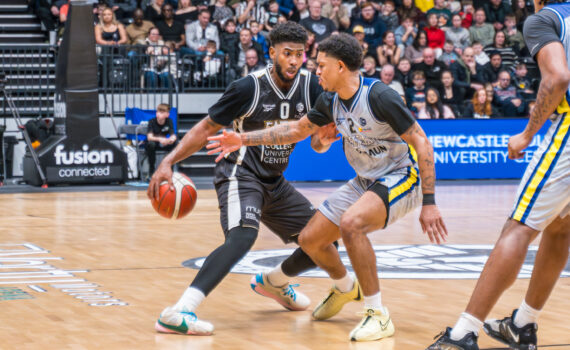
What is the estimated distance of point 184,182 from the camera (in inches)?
227

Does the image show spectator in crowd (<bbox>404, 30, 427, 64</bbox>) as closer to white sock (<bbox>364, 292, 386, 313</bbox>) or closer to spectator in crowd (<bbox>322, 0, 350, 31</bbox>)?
spectator in crowd (<bbox>322, 0, 350, 31</bbox>)

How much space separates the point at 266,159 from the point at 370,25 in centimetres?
1380

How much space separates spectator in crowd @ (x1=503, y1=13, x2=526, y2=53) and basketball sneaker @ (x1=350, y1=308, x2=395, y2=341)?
54.1 ft

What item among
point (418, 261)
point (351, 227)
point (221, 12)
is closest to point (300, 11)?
point (221, 12)

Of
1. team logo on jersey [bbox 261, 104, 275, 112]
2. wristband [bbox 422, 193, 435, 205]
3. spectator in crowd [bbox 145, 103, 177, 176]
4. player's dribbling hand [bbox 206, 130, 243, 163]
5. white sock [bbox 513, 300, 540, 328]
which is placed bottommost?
spectator in crowd [bbox 145, 103, 177, 176]

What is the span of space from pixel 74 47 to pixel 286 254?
8.43 meters

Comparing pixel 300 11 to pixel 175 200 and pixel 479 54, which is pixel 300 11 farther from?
pixel 175 200

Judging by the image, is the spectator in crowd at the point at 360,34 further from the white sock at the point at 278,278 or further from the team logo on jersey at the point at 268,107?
the white sock at the point at 278,278

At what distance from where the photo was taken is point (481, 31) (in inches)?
800

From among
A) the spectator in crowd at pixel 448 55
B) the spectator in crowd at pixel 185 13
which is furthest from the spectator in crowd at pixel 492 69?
the spectator in crowd at pixel 185 13

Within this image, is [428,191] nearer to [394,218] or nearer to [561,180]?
[394,218]

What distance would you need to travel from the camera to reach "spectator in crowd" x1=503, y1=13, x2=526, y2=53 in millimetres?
20609

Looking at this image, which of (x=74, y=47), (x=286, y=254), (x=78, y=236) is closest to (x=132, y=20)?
(x=74, y=47)

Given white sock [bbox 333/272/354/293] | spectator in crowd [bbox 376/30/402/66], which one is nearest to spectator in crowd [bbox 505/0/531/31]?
spectator in crowd [bbox 376/30/402/66]
